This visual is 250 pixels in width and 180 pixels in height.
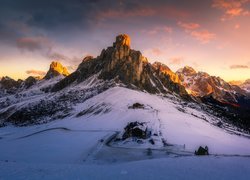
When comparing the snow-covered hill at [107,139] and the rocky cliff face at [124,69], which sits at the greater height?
the rocky cliff face at [124,69]

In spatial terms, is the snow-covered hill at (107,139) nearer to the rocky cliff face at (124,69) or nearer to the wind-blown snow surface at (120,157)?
the wind-blown snow surface at (120,157)

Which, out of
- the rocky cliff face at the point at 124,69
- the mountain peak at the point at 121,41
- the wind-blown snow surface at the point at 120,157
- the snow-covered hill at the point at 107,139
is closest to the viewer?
the wind-blown snow surface at the point at 120,157

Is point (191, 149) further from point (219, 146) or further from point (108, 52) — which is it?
point (108, 52)

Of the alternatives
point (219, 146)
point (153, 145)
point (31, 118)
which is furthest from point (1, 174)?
point (31, 118)

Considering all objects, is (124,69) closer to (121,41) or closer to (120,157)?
(121,41)

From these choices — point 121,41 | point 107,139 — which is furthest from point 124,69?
point 107,139

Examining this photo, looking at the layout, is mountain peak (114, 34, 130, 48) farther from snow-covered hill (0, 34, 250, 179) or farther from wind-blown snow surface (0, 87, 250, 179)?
wind-blown snow surface (0, 87, 250, 179)

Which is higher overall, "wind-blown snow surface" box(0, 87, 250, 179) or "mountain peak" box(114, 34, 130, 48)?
"mountain peak" box(114, 34, 130, 48)

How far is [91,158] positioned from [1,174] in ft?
67.8

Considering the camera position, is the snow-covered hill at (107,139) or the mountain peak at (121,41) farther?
the mountain peak at (121,41)

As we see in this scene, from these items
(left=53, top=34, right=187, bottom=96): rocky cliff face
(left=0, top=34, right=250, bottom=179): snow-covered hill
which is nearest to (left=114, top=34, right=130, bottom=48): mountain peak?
(left=53, top=34, right=187, bottom=96): rocky cliff face

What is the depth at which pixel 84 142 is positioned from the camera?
52688mm

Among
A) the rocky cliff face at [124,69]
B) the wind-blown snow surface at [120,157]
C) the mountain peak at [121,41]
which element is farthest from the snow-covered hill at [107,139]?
the mountain peak at [121,41]

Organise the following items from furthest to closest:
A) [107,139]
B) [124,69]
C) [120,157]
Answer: [124,69] < [107,139] < [120,157]
